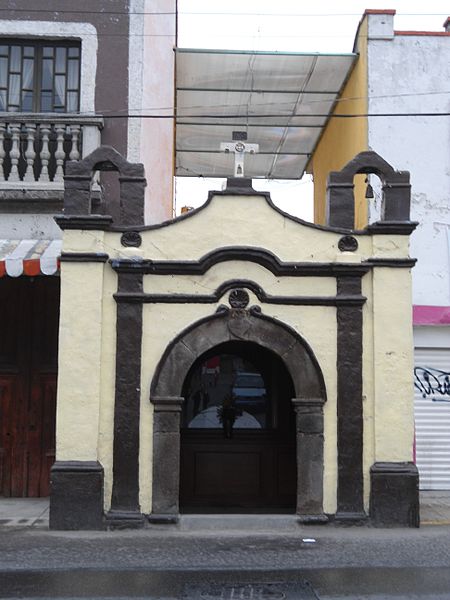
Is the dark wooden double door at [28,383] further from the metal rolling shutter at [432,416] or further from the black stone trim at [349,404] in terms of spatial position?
the metal rolling shutter at [432,416]

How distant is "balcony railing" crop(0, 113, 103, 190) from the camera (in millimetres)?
11781

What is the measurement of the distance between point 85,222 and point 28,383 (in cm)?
349

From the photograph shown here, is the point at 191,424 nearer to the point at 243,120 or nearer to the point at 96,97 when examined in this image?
the point at 96,97

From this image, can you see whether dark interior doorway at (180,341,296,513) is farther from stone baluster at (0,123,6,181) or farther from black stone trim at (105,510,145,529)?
stone baluster at (0,123,6,181)

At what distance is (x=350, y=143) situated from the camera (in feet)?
48.1

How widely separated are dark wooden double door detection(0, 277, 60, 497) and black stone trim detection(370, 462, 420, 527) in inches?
202

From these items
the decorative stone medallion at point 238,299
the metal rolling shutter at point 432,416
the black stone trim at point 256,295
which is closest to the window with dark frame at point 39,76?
the black stone trim at point 256,295

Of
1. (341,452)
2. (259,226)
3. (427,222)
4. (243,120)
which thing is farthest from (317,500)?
(243,120)

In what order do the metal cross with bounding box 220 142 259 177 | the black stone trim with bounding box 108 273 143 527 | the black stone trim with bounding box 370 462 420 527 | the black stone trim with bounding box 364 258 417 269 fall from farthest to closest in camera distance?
the metal cross with bounding box 220 142 259 177
the black stone trim with bounding box 364 258 417 269
the black stone trim with bounding box 370 462 420 527
the black stone trim with bounding box 108 273 143 527

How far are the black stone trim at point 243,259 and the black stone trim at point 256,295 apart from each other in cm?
29

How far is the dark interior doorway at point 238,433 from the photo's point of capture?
37.1 feet

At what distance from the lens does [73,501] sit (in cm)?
962

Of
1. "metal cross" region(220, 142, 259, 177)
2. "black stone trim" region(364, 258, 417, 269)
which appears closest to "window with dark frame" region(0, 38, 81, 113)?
"metal cross" region(220, 142, 259, 177)

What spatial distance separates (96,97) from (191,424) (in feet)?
17.1
